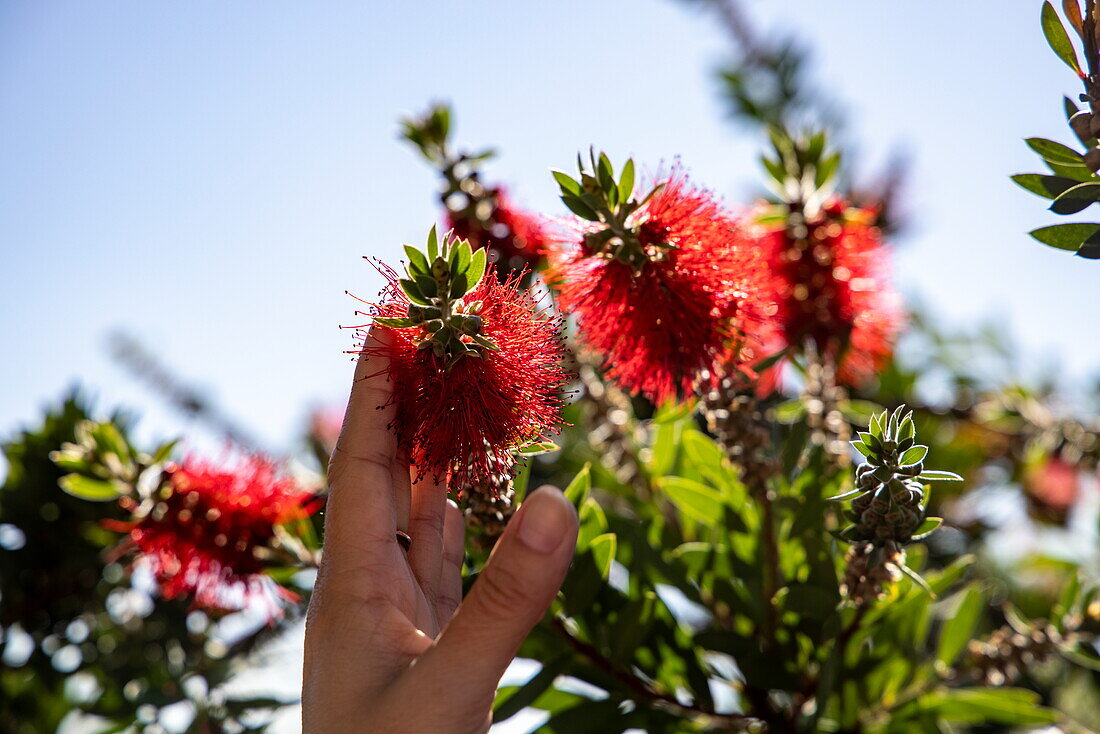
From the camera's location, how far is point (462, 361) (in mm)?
781

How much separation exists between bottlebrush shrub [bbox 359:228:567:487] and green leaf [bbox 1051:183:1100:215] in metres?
0.46

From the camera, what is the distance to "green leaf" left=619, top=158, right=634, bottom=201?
83 centimetres

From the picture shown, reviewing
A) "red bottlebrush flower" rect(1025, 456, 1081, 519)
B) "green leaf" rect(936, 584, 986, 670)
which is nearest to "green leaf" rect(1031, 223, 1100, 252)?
"green leaf" rect(936, 584, 986, 670)

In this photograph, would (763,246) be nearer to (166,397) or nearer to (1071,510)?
(1071,510)

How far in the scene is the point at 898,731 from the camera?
1.00 m

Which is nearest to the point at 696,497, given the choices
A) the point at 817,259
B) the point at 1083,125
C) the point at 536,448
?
the point at 536,448

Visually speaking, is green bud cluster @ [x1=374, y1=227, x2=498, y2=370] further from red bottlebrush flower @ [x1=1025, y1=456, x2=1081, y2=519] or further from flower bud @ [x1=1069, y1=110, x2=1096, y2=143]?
red bottlebrush flower @ [x1=1025, y1=456, x2=1081, y2=519]

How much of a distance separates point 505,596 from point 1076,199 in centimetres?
54

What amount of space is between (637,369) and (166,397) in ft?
6.01

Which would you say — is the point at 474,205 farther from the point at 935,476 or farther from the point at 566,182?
the point at 935,476

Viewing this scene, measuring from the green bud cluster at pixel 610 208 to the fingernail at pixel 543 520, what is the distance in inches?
12.7

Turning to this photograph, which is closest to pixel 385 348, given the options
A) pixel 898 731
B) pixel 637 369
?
pixel 637 369

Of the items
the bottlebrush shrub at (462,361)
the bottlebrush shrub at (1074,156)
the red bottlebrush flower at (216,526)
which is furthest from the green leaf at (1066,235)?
the red bottlebrush flower at (216,526)

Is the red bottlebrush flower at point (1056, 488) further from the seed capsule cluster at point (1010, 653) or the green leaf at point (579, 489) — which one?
the green leaf at point (579, 489)
